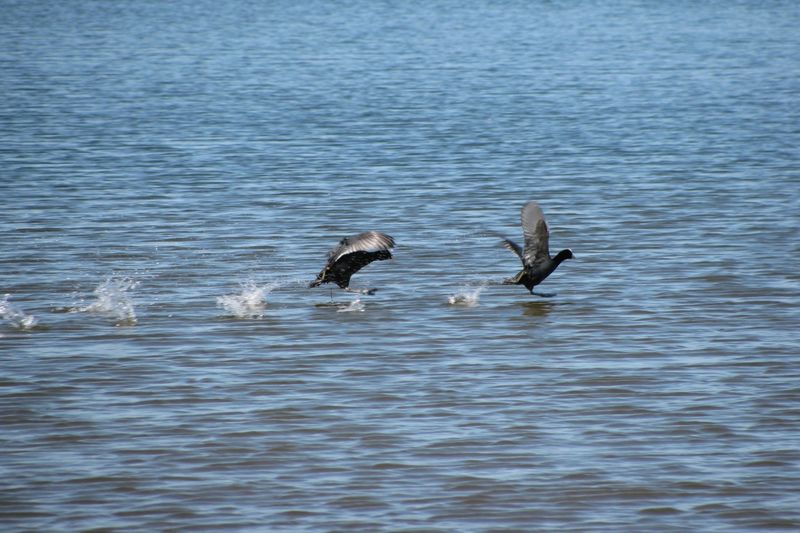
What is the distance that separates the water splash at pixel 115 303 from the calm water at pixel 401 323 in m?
0.05

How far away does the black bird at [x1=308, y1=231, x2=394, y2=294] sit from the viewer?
12.2 meters

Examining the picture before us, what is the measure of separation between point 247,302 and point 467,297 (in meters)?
2.03

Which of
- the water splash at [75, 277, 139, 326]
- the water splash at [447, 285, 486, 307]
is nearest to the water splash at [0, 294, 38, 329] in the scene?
the water splash at [75, 277, 139, 326]

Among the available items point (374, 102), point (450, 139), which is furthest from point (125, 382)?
point (374, 102)

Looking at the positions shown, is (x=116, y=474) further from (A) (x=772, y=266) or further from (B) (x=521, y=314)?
(A) (x=772, y=266)

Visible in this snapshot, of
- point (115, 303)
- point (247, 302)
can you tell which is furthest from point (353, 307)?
point (115, 303)

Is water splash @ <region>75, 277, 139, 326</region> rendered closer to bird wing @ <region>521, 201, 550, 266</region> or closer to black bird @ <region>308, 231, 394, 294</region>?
black bird @ <region>308, 231, 394, 294</region>

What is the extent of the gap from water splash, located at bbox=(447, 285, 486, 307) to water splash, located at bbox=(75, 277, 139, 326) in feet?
9.53

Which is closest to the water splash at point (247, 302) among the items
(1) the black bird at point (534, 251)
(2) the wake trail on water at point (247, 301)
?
(2) the wake trail on water at point (247, 301)

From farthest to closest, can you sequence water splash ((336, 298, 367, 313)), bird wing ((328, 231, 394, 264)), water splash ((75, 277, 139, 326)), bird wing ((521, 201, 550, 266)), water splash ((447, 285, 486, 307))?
water splash ((447, 285, 486, 307)) → water splash ((336, 298, 367, 313)) → bird wing ((521, 201, 550, 266)) → water splash ((75, 277, 139, 326)) → bird wing ((328, 231, 394, 264))

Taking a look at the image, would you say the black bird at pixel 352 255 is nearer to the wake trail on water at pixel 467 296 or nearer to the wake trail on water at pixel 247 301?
the wake trail on water at pixel 247 301

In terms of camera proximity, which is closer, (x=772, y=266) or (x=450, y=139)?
(x=772, y=266)

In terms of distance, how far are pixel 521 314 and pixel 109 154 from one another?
1273 centimetres

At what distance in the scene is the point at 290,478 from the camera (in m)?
8.51
